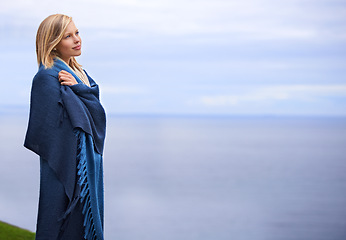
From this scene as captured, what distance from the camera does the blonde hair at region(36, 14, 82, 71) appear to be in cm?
216

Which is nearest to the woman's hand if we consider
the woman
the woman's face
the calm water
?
the woman

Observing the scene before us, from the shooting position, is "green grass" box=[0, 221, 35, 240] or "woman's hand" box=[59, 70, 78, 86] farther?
"green grass" box=[0, 221, 35, 240]

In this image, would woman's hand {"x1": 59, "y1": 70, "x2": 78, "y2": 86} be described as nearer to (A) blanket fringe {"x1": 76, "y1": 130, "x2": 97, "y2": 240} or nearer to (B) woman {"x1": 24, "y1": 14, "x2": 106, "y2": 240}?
(B) woman {"x1": 24, "y1": 14, "x2": 106, "y2": 240}

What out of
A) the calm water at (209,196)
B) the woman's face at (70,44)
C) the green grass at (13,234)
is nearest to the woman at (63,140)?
the woman's face at (70,44)

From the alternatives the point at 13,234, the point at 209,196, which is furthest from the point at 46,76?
the point at 209,196

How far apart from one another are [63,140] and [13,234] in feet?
6.83

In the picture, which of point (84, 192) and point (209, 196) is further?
point (209, 196)

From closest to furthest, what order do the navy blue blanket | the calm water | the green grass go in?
the navy blue blanket
the green grass
the calm water

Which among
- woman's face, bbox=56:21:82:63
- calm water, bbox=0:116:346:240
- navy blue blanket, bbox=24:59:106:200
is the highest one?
woman's face, bbox=56:21:82:63

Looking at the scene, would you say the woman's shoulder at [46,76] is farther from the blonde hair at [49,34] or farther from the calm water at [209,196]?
the calm water at [209,196]

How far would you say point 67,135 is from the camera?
2143 millimetres

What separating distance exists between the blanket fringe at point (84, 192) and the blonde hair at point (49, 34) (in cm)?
35

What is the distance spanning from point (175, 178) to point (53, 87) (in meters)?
14.8

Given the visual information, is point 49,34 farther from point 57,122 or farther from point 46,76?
point 57,122
